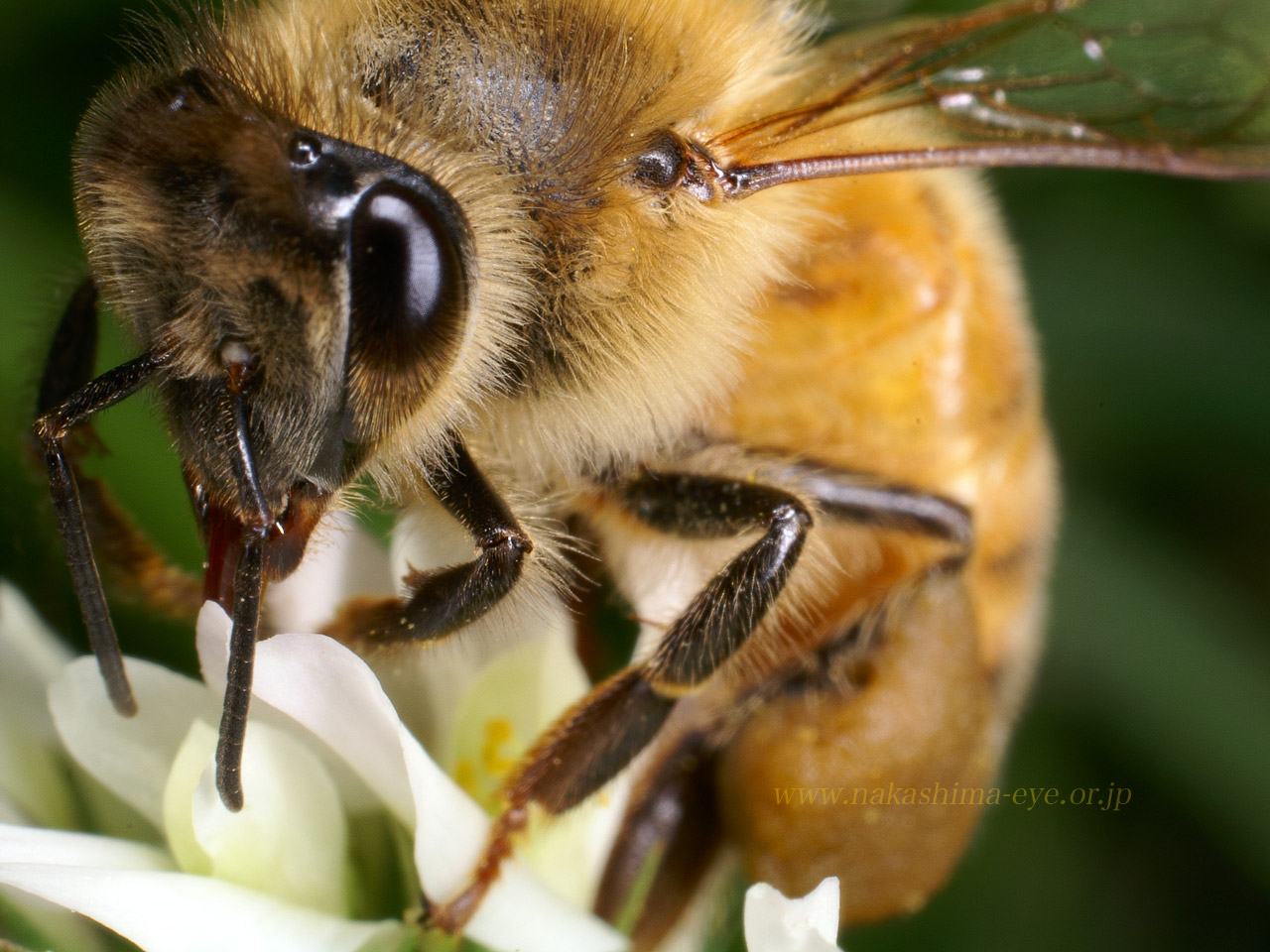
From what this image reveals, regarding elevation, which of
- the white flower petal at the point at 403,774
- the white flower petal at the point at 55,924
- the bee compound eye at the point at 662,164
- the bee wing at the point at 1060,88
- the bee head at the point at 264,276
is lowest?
the white flower petal at the point at 55,924

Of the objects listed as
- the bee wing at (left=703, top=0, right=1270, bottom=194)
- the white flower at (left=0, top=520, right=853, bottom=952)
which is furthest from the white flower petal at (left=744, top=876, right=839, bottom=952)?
the bee wing at (left=703, top=0, right=1270, bottom=194)

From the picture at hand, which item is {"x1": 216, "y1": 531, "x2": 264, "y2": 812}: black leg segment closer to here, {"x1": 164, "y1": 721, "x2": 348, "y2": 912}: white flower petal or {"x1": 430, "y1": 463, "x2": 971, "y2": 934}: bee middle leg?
{"x1": 164, "y1": 721, "x2": 348, "y2": 912}: white flower petal

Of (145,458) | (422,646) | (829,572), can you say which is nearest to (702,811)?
(829,572)

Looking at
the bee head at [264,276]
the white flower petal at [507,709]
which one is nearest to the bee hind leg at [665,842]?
the white flower petal at [507,709]

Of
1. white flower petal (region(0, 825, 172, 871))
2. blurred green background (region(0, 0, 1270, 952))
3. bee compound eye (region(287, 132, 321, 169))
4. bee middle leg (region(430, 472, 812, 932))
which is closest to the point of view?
bee compound eye (region(287, 132, 321, 169))

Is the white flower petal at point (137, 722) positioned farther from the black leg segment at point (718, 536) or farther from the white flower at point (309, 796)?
the black leg segment at point (718, 536)

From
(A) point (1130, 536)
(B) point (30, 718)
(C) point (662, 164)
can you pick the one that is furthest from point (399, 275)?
(A) point (1130, 536)

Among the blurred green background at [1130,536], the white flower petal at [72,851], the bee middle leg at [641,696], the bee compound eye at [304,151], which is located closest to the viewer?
the bee compound eye at [304,151]
